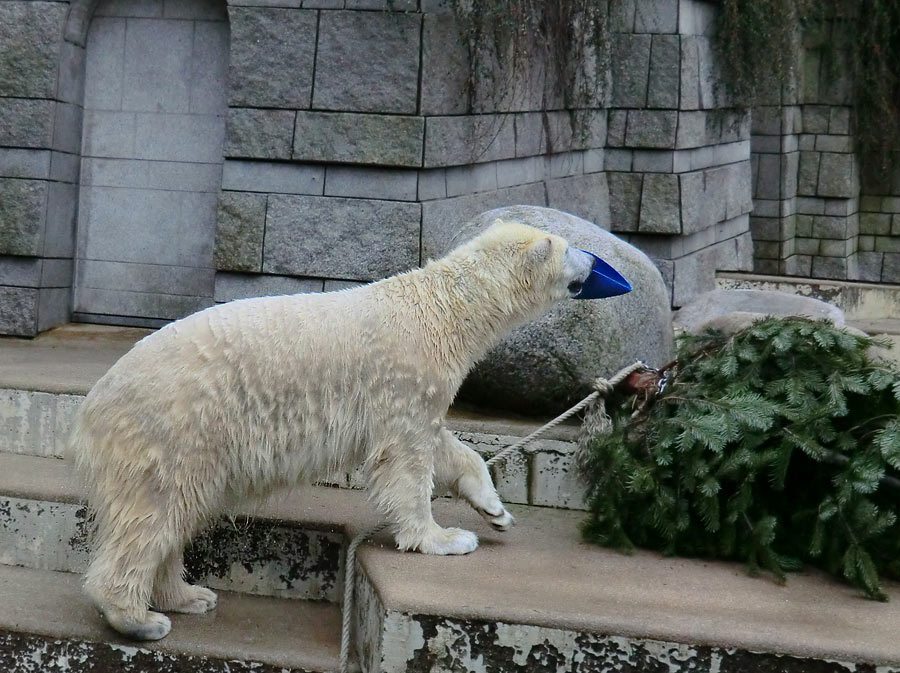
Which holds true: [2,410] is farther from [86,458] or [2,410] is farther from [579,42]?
[579,42]

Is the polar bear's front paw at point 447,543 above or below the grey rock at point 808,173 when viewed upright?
below

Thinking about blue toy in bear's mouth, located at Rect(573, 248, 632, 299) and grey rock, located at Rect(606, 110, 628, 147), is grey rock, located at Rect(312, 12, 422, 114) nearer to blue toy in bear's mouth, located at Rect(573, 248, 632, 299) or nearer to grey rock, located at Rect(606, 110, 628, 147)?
blue toy in bear's mouth, located at Rect(573, 248, 632, 299)

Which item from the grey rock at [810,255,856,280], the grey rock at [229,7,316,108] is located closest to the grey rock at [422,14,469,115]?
the grey rock at [229,7,316,108]

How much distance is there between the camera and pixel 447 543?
11.6 feet

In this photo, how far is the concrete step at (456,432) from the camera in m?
4.31

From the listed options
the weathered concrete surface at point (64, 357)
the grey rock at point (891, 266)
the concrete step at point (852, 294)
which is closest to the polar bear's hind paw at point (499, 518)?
the weathered concrete surface at point (64, 357)

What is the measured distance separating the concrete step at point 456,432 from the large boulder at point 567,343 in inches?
4.8

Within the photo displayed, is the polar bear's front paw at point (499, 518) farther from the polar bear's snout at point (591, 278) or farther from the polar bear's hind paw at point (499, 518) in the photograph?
the polar bear's snout at point (591, 278)

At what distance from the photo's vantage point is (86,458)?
10.6 ft

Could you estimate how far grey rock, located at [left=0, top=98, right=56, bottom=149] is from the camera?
5805 mm

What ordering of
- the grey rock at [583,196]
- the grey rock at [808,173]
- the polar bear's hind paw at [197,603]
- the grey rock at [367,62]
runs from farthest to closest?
the grey rock at [808,173] < the grey rock at [583,196] < the grey rock at [367,62] < the polar bear's hind paw at [197,603]

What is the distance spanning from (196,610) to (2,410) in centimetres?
152

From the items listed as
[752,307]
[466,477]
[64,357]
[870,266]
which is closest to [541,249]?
[466,477]

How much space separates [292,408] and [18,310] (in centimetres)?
318
